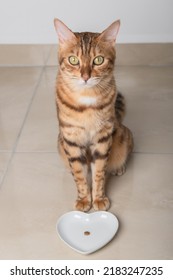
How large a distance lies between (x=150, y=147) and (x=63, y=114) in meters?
0.60

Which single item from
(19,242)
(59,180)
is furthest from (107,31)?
(19,242)

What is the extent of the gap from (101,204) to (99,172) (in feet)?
0.41

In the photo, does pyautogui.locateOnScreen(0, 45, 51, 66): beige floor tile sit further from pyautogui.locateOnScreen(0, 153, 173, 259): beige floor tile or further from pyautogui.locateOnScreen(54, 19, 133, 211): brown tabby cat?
pyautogui.locateOnScreen(54, 19, 133, 211): brown tabby cat

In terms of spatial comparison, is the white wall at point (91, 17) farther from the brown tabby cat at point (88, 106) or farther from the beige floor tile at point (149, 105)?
the brown tabby cat at point (88, 106)

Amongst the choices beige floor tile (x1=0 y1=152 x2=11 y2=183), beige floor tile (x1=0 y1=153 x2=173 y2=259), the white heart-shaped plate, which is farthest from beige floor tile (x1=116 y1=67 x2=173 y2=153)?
beige floor tile (x1=0 y1=152 x2=11 y2=183)

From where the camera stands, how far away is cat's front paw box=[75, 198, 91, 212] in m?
Result: 1.46

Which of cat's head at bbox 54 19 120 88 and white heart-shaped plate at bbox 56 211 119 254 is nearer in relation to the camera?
cat's head at bbox 54 19 120 88

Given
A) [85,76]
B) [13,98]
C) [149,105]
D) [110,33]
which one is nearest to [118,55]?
[149,105]

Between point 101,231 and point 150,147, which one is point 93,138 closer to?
point 101,231

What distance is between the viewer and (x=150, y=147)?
5.85 feet

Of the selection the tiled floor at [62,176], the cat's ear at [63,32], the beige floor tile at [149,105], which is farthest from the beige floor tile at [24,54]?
the cat's ear at [63,32]

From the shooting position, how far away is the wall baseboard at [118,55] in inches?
92.8

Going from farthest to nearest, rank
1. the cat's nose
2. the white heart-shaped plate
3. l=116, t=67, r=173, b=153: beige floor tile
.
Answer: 1. l=116, t=67, r=173, b=153: beige floor tile
2. the white heart-shaped plate
3. the cat's nose

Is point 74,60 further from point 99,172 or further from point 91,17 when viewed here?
point 91,17
